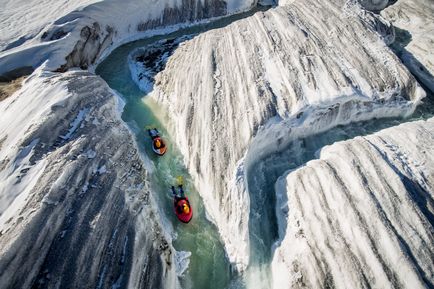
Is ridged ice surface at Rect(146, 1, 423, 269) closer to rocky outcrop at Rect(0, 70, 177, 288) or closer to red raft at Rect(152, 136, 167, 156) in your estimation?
red raft at Rect(152, 136, 167, 156)

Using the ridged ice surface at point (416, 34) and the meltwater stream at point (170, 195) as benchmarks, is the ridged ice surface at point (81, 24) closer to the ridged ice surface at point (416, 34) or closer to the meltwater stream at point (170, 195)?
the meltwater stream at point (170, 195)

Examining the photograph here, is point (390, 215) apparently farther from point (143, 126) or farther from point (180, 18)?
point (180, 18)

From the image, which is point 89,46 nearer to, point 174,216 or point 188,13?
point 188,13

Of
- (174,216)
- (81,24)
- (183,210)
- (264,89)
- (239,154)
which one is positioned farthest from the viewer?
(81,24)

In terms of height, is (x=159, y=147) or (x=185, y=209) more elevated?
(x=159, y=147)

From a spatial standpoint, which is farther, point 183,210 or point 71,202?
point 183,210

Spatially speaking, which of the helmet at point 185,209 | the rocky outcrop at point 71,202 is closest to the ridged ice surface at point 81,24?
the rocky outcrop at point 71,202

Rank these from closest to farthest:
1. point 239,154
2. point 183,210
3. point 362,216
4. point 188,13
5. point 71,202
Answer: point 362,216 < point 71,202 < point 183,210 < point 239,154 < point 188,13

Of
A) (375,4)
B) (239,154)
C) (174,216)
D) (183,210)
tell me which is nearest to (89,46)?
(239,154)

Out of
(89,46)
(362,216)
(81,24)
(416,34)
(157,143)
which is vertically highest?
(81,24)
